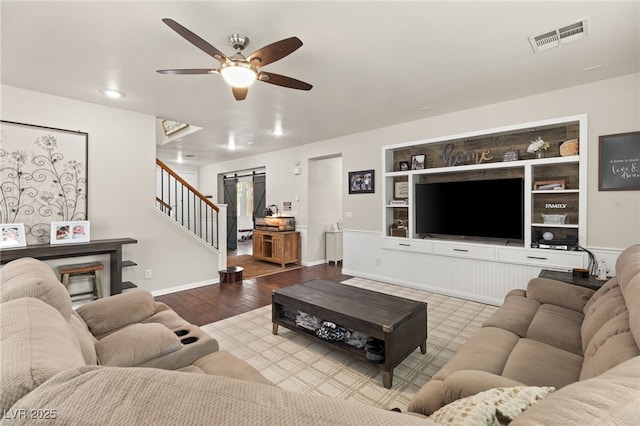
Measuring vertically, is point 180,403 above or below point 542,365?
above

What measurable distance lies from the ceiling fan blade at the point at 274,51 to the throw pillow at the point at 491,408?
6.71ft

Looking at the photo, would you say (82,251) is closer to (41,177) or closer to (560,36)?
(41,177)

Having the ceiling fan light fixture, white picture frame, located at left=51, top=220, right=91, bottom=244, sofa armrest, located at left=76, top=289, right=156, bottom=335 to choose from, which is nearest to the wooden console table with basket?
white picture frame, located at left=51, top=220, right=91, bottom=244

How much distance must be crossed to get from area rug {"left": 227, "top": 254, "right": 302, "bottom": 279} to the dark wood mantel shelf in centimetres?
202

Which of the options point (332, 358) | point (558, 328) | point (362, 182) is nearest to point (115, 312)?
point (332, 358)

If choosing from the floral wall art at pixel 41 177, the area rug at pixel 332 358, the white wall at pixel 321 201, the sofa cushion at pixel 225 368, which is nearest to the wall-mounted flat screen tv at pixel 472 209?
the area rug at pixel 332 358

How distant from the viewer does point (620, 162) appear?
2977 millimetres

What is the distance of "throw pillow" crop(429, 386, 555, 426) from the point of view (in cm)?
77

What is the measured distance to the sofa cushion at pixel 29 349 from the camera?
580 mm

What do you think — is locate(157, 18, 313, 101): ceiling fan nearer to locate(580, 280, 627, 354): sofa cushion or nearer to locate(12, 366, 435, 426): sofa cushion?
locate(12, 366, 435, 426): sofa cushion

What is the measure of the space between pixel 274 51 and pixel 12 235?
3.57 meters

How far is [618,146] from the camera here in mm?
2977

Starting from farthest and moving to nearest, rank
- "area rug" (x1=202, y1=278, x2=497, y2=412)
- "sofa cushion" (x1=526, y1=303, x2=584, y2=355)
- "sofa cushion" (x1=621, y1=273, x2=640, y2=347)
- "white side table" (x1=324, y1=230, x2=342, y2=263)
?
"white side table" (x1=324, y1=230, x2=342, y2=263) < "area rug" (x1=202, y1=278, x2=497, y2=412) < "sofa cushion" (x1=526, y1=303, x2=584, y2=355) < "sofa cushion" (x1=621, y1=273, x2=640, y2=347)

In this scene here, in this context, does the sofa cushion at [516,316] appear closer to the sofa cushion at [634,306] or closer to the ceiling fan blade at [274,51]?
the sofa cushion at [634,306]
